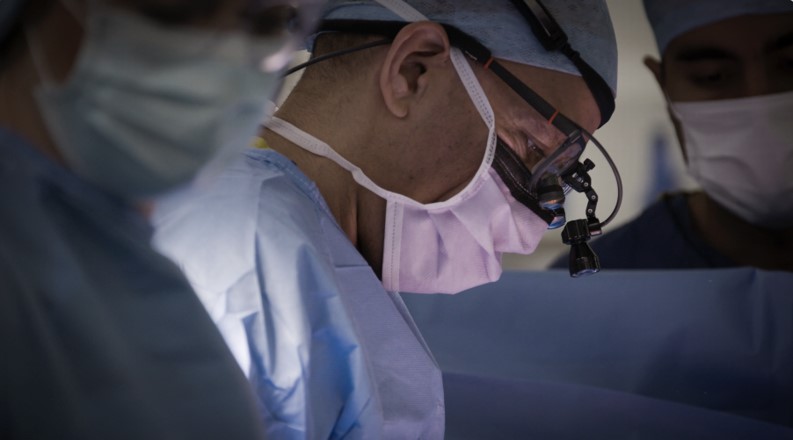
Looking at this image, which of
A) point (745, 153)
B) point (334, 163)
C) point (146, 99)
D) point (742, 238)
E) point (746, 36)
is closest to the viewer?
point (146, 99)

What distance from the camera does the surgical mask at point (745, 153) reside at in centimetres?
230

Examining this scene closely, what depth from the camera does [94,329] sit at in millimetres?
727

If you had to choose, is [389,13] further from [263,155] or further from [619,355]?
[619,355]

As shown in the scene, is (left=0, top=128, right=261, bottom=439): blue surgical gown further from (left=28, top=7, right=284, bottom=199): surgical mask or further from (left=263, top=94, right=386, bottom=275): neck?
(left=263, top=94, right=386, bottom=275): neck

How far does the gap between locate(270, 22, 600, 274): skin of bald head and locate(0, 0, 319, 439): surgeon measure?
2.07ft

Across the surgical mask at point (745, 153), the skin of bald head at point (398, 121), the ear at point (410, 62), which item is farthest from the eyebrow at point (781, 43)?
the ear at point (410, 62)

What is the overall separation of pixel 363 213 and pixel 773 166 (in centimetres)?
148

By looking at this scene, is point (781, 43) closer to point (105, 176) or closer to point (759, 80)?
point (759, 80)

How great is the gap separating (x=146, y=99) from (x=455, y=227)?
2.93 feet

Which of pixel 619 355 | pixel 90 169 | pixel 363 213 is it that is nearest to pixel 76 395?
pixel 90 169

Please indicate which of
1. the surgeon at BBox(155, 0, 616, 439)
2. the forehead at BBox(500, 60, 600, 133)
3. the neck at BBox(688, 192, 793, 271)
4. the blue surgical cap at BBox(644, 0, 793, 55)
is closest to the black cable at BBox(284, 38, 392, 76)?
the surgeon at BBox(155, 0, 616, 439)

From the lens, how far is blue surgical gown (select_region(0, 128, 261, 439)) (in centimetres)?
68

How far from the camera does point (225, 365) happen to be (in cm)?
84

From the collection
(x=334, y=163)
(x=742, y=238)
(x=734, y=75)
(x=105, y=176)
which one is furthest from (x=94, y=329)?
(x=742, y=238)
